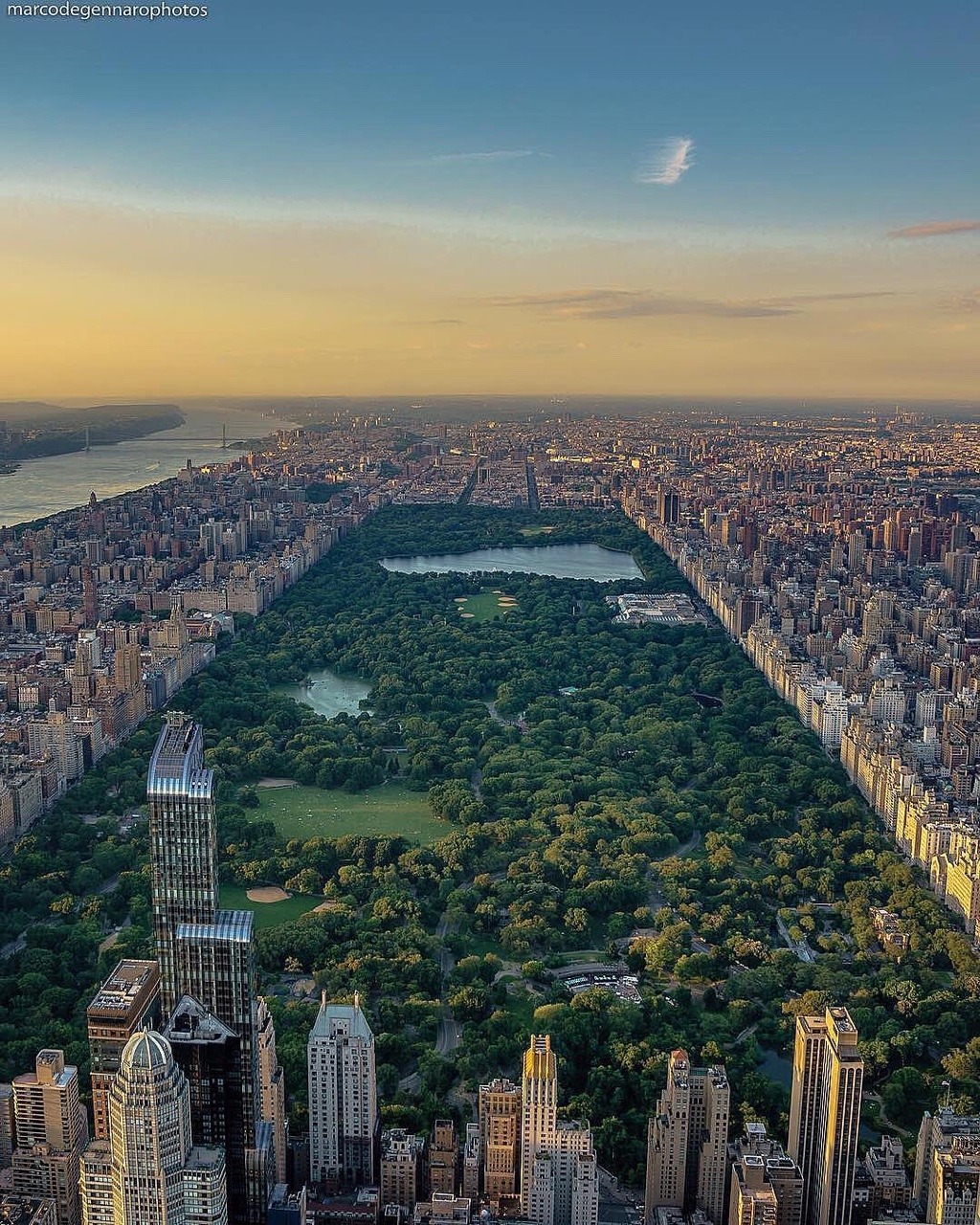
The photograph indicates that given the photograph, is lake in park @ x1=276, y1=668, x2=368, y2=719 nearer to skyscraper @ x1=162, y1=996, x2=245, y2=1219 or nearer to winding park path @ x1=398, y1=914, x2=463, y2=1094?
winding park path @ x1=398, y1=914, x2=463, y2=1094

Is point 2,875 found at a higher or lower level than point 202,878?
lower

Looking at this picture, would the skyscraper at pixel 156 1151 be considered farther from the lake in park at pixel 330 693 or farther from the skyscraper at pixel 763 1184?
the lake in park at pixel 330 693

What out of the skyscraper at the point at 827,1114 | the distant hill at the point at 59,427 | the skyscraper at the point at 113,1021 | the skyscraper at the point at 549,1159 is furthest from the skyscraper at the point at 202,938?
the distant hill at the point at 59,427

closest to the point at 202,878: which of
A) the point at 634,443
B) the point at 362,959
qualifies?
the point at 362,959

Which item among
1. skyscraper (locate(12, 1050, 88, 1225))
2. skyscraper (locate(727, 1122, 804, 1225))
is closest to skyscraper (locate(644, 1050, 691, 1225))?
skyscraper (locate(727, 1122, 804, 1225))

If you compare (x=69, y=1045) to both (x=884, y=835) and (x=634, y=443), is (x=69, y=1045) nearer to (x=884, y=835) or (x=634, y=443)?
(x=884, y=835)

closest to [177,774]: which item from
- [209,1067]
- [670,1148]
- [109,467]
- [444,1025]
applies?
[209,1067]
